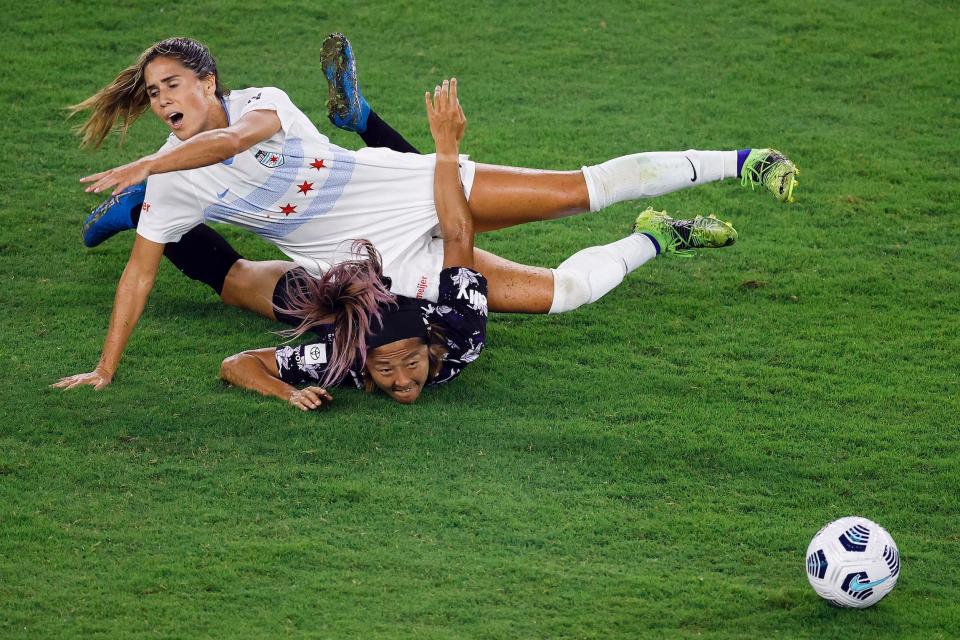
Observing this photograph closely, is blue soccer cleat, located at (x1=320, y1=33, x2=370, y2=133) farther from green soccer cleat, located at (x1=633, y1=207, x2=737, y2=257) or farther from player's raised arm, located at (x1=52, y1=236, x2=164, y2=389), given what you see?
green soccer cleat, located at (x1=633, y1=207, x2=737, y2=257)

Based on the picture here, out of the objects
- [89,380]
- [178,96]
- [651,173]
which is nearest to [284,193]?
[178,96]

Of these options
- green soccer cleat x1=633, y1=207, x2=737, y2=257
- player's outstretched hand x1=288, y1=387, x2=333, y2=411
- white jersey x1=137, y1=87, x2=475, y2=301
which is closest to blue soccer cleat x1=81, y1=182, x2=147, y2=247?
white jersey x1=137, y1=87, x2=475, y2=301

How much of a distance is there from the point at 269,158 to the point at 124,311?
88cm

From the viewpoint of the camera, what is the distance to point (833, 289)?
5945 millimetres

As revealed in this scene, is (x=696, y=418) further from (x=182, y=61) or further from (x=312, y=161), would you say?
(x=182, y=61)

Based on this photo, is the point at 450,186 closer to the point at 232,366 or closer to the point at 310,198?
the point at 310,198

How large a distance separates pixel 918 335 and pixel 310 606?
3.24m

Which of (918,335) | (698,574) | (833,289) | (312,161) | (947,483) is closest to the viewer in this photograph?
(698,574)

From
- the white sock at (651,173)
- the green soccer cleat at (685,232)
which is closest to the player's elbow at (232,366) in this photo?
the white sock at (651,173)

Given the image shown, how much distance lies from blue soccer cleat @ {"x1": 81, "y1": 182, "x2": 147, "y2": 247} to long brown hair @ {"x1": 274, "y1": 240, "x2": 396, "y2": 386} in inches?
49.5

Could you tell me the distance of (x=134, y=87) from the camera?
520cm

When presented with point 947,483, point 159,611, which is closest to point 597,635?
point 159,611

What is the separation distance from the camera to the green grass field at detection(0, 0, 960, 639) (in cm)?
380

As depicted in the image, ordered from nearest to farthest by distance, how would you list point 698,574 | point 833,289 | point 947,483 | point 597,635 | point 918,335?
point 597,635 < point 698,574 < point 947,483 < point 918,335 < point 833,289
